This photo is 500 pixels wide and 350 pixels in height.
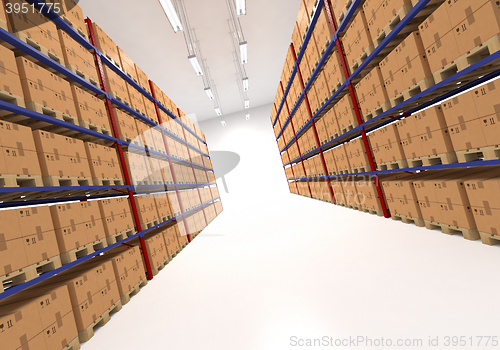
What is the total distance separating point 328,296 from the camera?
8.29 ft

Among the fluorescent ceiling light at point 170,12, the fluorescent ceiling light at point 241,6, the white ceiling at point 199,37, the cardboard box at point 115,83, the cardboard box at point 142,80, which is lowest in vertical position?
the cardboard box at point 115,83

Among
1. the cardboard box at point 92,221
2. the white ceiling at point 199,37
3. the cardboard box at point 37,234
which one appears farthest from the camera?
the white ceiling at point 199,37

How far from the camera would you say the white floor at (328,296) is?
6.35 feet

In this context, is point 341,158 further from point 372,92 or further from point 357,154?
point 372,92

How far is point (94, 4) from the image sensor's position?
7395 millimetres

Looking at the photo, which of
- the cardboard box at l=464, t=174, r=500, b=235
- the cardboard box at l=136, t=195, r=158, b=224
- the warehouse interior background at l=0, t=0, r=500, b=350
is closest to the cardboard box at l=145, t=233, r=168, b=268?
the warehouse interior background at l=0, t=0, r=500, b=350

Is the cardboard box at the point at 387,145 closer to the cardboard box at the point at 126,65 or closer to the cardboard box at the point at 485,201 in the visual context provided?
the cardboard box at the point at 485,201

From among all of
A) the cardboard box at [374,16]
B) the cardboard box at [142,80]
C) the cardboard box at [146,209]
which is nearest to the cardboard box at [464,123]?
the cardboard box at [374,16]

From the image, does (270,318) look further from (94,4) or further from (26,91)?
(94,4)

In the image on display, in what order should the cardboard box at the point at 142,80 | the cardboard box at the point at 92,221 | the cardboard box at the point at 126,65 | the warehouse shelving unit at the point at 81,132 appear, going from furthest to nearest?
the cardboard box at the point at 142,80
the cardboard box at the point at 126,65
the cardboard box at the point at 92,221
the warehouse shelving unit at the point at 81,132

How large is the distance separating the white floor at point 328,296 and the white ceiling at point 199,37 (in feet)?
24.9

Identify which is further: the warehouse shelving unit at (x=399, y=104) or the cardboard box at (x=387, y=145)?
the cardboard box at (x=387, y=145)

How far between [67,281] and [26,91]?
2.18 meters

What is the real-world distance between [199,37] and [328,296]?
33.6 feet
